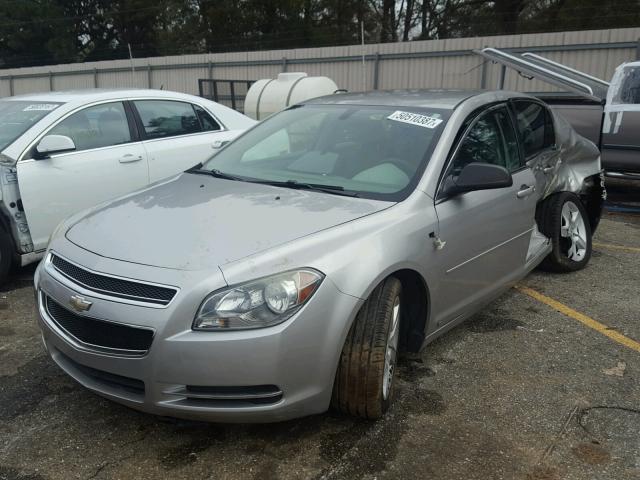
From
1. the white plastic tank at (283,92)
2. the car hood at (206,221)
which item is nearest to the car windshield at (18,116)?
the car hood at (206,221)

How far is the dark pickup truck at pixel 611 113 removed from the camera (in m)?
7.64

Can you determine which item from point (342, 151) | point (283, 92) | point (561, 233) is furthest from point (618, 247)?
point (283, 92)

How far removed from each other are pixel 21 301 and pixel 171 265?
2624 millimetres

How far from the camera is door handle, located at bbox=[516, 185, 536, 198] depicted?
12.7 feet

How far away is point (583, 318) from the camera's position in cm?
416

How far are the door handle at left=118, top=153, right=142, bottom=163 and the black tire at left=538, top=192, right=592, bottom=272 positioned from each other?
3452 mm

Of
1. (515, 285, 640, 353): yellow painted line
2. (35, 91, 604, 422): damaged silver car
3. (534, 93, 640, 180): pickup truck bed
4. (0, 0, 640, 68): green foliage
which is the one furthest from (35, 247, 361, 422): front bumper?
(0, 0, 640, 68): green foliage

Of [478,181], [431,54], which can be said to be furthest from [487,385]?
[431,54]

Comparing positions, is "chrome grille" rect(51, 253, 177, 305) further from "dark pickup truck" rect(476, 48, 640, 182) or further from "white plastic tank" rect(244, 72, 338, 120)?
"white plastic tank" rect(244, 72, 338, 120)

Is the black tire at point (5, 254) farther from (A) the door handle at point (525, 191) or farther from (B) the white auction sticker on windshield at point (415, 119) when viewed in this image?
(A) the door handle at point (525, 191)

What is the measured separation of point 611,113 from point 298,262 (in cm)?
678

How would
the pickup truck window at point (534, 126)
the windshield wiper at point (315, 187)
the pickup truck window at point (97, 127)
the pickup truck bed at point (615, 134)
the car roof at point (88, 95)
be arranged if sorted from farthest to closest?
the pickup truck bed at point (615, 134) → the car roof at point (88, 95) → the pickup truck window at point (97, 127) → the pickup truck window at point (534, 126) → the windshield wiper at point (315, 187)

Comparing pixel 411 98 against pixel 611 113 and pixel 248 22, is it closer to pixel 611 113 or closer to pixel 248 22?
pixel 611 113

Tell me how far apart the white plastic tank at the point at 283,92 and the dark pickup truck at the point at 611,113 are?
18.7ft
